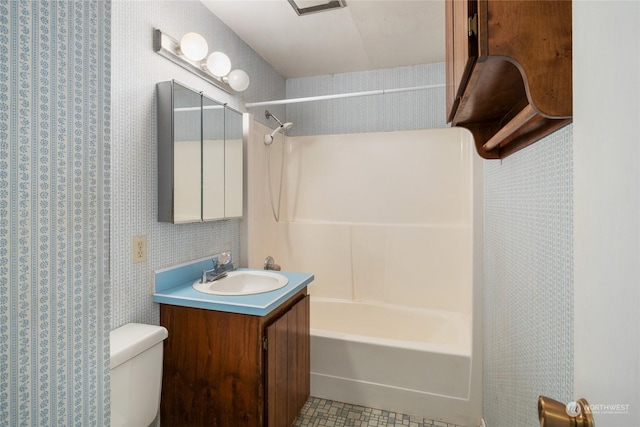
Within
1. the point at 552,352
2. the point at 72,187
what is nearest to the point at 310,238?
the point at 552,352

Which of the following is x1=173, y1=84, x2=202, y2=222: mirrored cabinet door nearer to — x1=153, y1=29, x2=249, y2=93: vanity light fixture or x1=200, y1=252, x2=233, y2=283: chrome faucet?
x1=153, y1=29, x2=249, y2=93: vanity light fixture

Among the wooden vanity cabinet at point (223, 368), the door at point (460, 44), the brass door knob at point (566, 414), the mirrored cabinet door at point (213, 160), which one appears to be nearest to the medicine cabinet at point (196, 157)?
the mirrored cabinet door at point (213, 160)

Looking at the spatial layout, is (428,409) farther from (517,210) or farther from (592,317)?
(592,317)

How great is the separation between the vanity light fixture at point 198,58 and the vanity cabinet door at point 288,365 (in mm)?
1390

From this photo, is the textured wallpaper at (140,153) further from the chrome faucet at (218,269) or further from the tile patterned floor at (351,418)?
the tile patterned floor at (351,418)

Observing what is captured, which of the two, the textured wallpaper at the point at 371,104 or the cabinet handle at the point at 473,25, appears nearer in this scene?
the cabinet handle at the point at 473,25

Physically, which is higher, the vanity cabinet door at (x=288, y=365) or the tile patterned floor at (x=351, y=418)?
the vanity cabinet door at (x=288, y=365)

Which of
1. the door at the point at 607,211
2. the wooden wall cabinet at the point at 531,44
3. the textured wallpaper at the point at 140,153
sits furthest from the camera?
the textured wallpaper at the point at 140,153

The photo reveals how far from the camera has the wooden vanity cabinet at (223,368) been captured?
145 cm

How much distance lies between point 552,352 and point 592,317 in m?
0.57

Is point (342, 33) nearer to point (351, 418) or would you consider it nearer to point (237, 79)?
point (237, 79)

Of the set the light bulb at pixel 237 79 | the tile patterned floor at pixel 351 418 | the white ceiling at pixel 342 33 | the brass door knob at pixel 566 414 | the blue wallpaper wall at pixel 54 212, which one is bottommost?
the tile patterned floor at pixel 351 418

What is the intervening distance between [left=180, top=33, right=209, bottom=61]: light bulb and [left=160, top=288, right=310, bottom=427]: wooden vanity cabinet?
127 cm

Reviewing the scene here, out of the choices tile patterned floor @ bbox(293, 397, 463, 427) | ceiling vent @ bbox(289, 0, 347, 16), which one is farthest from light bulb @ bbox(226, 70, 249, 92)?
tile patterned floor @ bbox(293, 397, 463, 427)
